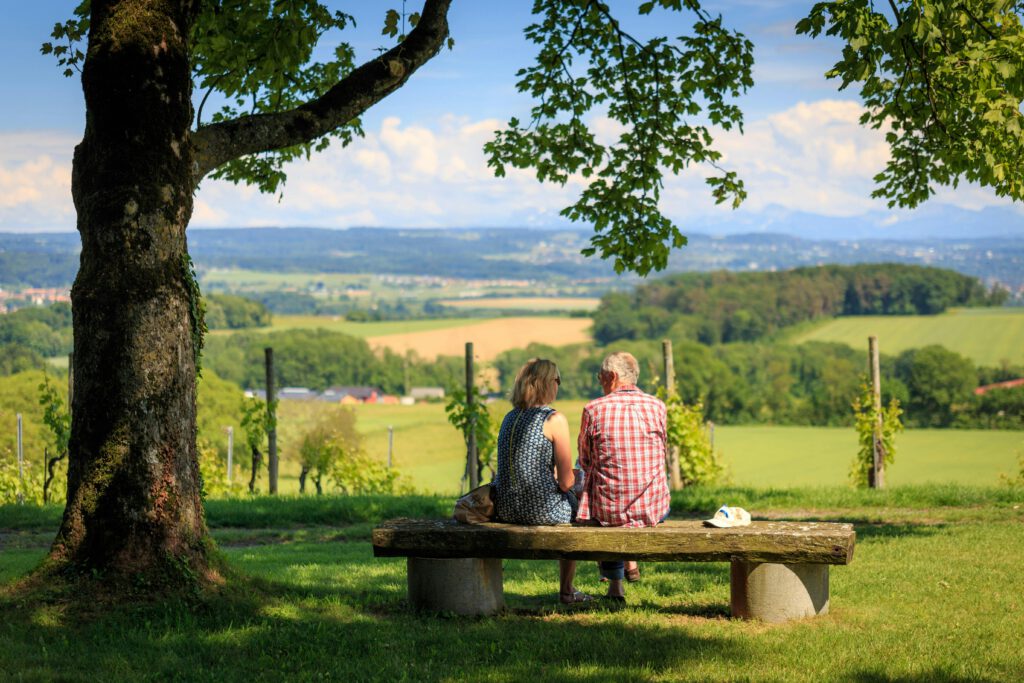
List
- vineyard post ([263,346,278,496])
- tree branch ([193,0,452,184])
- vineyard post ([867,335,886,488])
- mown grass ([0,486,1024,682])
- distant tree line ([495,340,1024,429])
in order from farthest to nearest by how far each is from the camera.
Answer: distant tree line ([495,340,1024,429]), vineyard post ([263,346,278,496]), vineyard post ([867,335,886,488]), tree branch ([193,0,452,184]), mown grass ([0,486,1024,682])

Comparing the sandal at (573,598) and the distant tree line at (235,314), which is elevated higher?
the distant tree line at (235,314)

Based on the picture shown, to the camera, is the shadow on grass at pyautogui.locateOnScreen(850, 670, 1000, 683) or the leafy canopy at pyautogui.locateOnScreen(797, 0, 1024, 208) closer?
the shadow on grass at pyautogui.locateOnScreen(850, 670, 1000, 683)

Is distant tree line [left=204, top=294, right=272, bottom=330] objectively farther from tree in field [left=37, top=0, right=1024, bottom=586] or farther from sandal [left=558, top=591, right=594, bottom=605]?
sandal [left=558, top=591, right=594, bottom=605]

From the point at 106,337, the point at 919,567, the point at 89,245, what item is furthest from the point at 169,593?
the point at 919,567

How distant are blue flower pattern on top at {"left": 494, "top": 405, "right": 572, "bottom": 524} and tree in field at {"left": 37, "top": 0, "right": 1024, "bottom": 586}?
6.82ft

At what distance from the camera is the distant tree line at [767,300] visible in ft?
339

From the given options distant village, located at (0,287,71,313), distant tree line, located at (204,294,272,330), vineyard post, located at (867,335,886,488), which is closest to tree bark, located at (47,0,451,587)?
vineyard post, located at (867,335,886,488)

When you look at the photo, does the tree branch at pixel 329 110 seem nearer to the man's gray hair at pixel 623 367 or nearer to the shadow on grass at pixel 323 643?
the man's gray hair at pixel 623 367

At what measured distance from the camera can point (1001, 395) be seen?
60.4m

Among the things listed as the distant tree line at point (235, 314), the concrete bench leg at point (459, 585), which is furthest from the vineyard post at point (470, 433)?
the distant tree line at point (235, 314)

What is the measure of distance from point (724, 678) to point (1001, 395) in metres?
61.1

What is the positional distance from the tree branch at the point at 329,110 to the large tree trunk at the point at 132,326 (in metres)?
0.46

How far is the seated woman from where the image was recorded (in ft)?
22.4

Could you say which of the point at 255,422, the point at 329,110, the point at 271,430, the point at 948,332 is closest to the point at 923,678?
the point at 329,110
